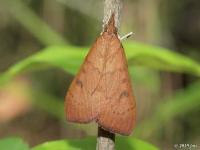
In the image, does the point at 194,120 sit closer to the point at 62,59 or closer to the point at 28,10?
the point at 28,10

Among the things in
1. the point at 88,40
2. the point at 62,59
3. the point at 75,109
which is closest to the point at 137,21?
the point at 88,40

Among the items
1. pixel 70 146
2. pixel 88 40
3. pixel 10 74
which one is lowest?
pixel 70 146

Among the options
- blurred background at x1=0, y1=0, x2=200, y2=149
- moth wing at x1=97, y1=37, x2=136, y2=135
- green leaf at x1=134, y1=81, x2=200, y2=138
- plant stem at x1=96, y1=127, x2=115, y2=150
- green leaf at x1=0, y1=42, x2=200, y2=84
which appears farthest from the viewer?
blurred background at x1=0, y1=0, x2=200, y2=149

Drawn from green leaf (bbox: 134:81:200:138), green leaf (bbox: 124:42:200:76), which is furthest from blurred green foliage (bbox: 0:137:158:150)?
green leaf (bbox: 134:81:200:138)

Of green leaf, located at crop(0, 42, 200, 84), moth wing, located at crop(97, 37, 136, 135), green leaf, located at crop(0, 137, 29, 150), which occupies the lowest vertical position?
green leaf, located at crop(0, 137, 29, 150)

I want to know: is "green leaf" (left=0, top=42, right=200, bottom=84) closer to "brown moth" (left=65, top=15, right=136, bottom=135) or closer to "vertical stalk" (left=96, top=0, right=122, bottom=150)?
"brown moth" (left=65, top=15, right=136, bottom=135)

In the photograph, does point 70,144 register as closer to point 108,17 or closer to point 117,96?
point 117,96

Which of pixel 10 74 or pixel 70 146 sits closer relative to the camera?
pixel 70 146
